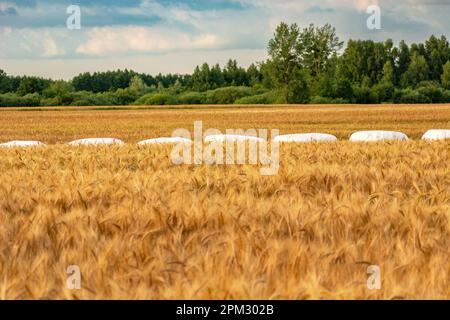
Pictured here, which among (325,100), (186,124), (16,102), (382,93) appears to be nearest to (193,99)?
(325,100)

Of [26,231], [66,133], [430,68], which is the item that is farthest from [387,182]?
[430,68]

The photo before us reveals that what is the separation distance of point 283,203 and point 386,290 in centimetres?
217

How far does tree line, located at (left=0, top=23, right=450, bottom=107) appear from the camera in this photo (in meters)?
86.2

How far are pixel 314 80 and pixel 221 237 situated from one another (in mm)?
86211

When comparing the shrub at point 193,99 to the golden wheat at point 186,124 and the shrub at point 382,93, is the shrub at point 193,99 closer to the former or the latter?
the shrub at point 382,93

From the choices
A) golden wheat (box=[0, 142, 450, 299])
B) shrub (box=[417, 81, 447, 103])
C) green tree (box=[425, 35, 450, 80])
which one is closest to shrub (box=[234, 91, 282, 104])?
shrub (box=[417, 81, 447, 103])

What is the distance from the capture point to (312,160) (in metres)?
8.88

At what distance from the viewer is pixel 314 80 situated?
290 feet

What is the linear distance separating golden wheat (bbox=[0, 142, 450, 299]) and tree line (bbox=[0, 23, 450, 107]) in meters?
79.4

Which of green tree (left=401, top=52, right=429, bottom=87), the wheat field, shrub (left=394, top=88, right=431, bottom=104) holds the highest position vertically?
green tree (left=401, top=52, right=429, bottom=87)

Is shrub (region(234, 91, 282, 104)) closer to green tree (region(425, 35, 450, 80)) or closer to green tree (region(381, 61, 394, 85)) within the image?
green tree (region(381, 61, 394, 85))

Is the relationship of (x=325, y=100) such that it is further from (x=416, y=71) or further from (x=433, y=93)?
(x=416, y=71)

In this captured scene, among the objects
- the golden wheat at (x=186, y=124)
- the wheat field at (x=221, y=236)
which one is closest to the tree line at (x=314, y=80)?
the golden wheat at (x=186, y=124)
